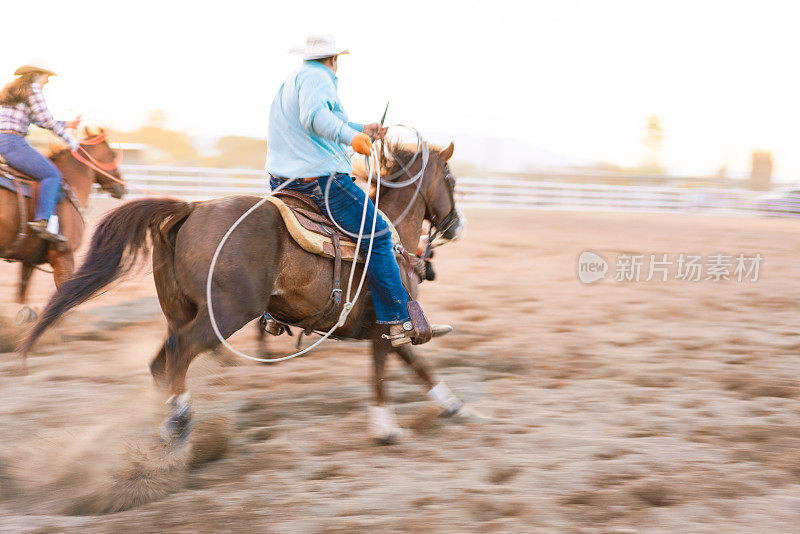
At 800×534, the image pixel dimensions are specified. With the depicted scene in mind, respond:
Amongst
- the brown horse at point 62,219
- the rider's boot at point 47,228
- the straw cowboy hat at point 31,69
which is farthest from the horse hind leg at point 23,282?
the straw cowboy hat at point 31,69

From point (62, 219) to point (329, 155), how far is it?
3277 millimetres

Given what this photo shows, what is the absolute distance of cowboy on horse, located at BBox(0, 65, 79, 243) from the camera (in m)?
5.62

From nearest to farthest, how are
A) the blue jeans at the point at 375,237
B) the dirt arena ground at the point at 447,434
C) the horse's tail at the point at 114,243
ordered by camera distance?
1. the dirt arena ground at the point at 447,434
2. the horse's tail at the point at 114,243
3. the blue jeans at the point at 375,237

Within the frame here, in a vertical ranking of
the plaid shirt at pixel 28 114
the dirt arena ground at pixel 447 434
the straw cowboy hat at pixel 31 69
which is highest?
the straw cowboy hat at pixel 31 69

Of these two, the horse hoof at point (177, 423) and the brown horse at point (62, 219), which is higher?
the brown horse at point (62, 219)

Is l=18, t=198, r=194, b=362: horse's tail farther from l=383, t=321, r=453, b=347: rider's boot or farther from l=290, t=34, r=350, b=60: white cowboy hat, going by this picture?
l=383, t=321, r=453, b=347: rider's boot

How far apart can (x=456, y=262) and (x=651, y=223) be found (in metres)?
9.43

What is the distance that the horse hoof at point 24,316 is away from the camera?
5945mm

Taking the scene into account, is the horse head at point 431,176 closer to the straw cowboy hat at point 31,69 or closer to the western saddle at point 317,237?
the western saddle at point 317,237

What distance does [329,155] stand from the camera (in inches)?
151

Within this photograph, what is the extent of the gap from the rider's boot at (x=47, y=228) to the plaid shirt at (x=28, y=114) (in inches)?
29.8

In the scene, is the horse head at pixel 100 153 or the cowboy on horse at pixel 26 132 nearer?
the cowboy on horse at pixel 26 132

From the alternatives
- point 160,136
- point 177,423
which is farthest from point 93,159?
point 160,136

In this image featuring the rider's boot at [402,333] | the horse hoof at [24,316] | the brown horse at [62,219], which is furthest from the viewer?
the horse hoof at [24,316]
